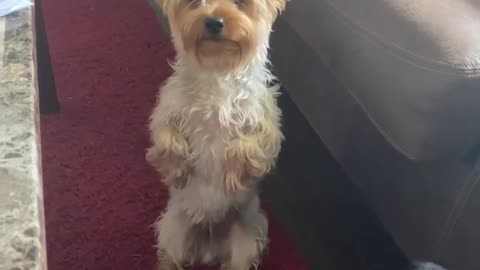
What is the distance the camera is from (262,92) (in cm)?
124

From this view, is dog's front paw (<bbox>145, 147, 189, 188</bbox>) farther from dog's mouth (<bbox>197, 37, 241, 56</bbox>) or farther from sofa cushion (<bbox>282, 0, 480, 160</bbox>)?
sofa cushion (<bbox>282, 0, 480, 160</bbox>)

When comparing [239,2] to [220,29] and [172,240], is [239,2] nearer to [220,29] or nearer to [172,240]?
[220,29]

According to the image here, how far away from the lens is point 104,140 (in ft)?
5.80

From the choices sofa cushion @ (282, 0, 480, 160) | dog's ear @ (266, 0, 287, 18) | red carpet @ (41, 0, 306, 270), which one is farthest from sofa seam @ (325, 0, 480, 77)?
red carpet @ (41, 0, 306, 270)

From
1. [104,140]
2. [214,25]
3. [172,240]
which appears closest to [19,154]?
[214,25]

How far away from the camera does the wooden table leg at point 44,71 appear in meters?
1.69

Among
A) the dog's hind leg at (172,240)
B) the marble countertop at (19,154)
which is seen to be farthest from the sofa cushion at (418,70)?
the marble countertop at (19,154)

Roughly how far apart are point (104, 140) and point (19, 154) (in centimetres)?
93

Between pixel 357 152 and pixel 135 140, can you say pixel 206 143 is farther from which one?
pixel 135 140

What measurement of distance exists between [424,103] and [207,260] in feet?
1.91

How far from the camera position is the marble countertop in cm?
71

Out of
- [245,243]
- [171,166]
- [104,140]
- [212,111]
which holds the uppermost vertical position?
[212,111]

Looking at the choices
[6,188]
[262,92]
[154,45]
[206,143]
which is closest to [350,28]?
[262,92]

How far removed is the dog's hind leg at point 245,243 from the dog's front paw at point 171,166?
0.48 feet
